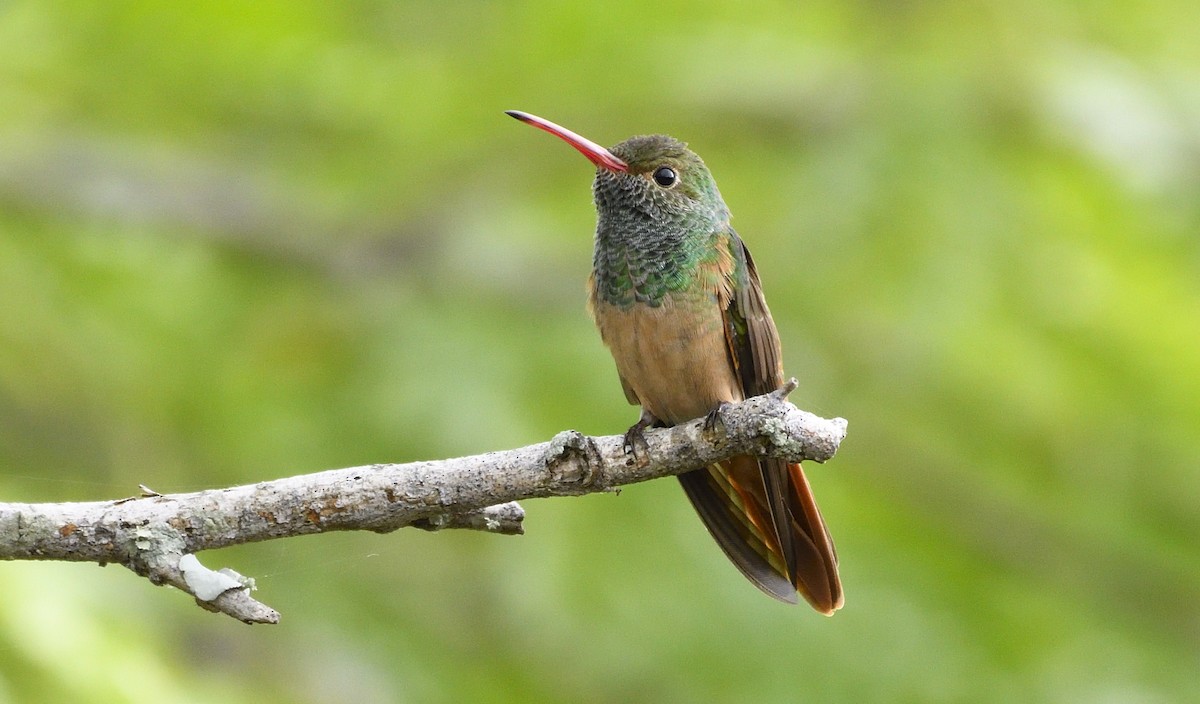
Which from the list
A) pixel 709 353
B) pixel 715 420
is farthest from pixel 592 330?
pixel 715 420

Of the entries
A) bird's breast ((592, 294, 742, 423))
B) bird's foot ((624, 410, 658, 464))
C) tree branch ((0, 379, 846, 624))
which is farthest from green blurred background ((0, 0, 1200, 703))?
tree branch ((0, 379, 846, 624))

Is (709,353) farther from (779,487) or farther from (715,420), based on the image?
(715,420)

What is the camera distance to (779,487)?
4.20 meters

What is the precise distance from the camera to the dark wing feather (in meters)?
4.27

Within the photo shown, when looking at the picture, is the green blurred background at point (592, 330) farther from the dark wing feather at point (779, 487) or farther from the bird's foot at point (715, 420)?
the bird's foot at point (715, 420)

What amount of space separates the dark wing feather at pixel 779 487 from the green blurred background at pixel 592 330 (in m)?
1.16

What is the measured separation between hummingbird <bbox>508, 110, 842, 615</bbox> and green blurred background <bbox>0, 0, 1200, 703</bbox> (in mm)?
981

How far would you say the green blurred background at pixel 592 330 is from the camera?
5633 millimetres

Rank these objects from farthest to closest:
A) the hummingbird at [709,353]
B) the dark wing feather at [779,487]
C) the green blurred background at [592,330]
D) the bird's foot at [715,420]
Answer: the green blurred background at [592,330]
the hummingbird at [709,353]
the dark wing feather at [779,487]
the bird's foot at [715,420]

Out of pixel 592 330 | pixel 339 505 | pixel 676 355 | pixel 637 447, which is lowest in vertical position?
pixel 339 505

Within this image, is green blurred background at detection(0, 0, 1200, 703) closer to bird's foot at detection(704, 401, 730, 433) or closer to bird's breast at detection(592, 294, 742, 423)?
bird's breast at detection(592, 294, 742, 423)

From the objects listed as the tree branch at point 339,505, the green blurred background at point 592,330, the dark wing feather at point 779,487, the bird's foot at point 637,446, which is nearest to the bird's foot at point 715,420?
the tree branch at point 339,505

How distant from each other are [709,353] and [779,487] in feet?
1.90

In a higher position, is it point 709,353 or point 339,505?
point 709,353
